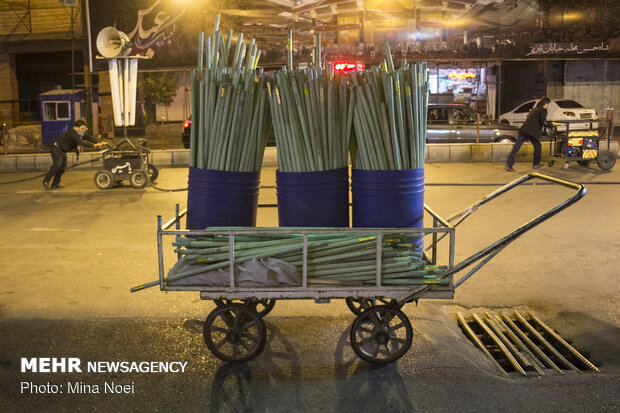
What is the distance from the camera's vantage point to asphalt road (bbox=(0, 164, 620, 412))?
14.8 feet

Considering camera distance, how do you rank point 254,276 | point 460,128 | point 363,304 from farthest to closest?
point 460,128 → point 363,304 → point 254,276

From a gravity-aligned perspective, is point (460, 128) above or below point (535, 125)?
below

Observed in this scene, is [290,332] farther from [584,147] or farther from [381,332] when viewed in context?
[584,147]

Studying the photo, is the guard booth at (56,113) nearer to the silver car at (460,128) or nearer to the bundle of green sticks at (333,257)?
the silver car at (460,128)

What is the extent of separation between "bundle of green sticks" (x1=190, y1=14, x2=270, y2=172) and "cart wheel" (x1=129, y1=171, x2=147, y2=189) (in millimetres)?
8520

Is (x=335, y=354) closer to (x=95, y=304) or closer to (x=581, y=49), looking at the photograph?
(x=95, y=304)

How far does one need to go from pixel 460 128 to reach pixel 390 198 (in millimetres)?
14500

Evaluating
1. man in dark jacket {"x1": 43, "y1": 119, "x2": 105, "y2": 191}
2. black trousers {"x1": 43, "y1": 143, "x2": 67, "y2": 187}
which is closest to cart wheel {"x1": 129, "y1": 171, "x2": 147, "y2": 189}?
man in dark jacket {"x1": 43, "y1": 119, "x2": 105, "y2": 191}

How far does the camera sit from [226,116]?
5066 mm

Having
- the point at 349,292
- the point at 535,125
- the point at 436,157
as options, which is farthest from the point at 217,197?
the point at 436,157

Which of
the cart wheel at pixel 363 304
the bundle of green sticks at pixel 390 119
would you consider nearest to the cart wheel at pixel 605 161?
the cart wheel at pixel 363 304

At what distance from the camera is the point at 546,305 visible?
20.8 ft

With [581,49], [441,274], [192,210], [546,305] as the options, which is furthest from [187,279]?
[581,49]

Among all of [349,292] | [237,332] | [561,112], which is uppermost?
[561,112]
